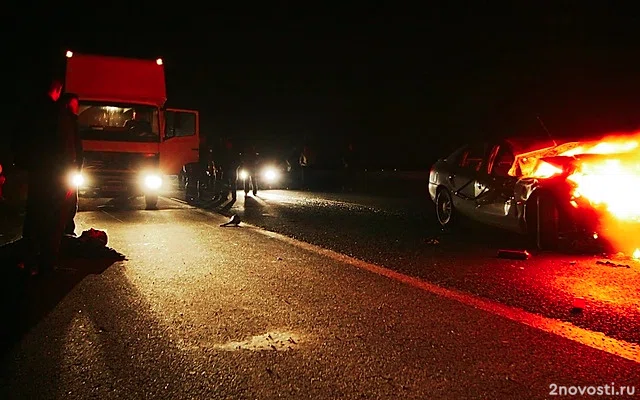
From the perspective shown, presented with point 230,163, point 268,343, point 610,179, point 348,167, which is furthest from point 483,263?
point 348,167

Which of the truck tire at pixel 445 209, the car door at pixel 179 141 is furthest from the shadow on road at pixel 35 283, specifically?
the car door at pixel 179 141

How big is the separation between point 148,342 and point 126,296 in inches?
62.5

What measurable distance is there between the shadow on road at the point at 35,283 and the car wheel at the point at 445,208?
5893mm

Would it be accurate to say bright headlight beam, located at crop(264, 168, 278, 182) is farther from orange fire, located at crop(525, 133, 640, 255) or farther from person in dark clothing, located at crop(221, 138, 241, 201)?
orange fire, located at crop(525, 133, 640, 255)

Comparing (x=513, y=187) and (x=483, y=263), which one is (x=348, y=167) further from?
(x=483, y=263)

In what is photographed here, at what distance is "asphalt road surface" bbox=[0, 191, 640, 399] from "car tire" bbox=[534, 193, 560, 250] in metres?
0.51

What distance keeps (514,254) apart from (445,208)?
354cm

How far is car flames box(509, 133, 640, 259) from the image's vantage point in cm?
848

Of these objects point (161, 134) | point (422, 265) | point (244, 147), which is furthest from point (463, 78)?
point (422, 265)

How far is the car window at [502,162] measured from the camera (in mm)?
10219

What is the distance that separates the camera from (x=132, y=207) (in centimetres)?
1678

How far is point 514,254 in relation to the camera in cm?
855

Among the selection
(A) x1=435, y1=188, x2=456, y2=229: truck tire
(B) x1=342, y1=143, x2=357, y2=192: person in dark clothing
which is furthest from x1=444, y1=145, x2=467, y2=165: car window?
(B) x1=342, y1=143, x2=357, y2=192: person in dark clothing

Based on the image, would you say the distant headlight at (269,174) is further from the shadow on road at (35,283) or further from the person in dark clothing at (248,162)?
the shadow on road at (35,283)
